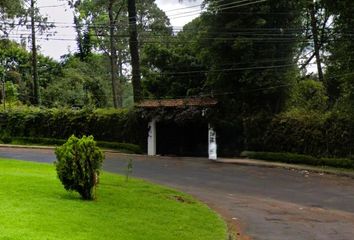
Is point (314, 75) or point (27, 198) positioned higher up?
point (314, 75)

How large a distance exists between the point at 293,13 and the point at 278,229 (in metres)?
21.2

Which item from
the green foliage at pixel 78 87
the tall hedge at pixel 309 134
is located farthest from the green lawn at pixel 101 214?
the green foliage at pixel 78 87

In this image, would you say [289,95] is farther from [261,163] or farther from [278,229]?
[278,229]

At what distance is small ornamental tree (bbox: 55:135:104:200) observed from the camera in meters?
12.6

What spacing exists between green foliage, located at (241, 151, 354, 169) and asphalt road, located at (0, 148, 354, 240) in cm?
227

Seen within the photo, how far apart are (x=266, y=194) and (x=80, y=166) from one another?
296 inches

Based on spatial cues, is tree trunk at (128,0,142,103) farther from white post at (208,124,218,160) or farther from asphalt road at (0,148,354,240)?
asphalt road at (0,148,354,240)

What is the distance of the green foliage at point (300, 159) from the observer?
2535cm

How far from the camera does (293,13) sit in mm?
30953

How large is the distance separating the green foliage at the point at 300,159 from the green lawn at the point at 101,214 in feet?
39.3

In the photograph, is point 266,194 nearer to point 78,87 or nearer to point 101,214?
point 101,214

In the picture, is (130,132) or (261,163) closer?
(261,163)

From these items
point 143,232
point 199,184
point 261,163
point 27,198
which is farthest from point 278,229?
point 261,163

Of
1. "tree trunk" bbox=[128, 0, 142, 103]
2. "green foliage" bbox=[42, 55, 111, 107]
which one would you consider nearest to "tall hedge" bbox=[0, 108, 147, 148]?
"tree trunk" bbox=[128, 0, 142, 103]
